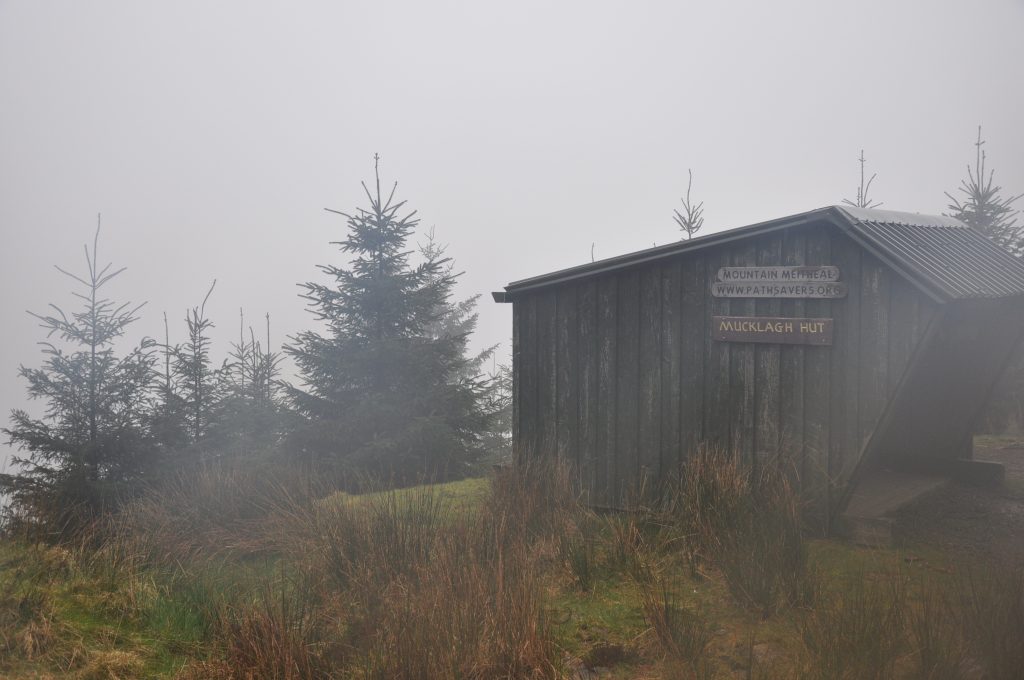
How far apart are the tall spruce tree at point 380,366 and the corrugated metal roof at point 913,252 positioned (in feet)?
12.2

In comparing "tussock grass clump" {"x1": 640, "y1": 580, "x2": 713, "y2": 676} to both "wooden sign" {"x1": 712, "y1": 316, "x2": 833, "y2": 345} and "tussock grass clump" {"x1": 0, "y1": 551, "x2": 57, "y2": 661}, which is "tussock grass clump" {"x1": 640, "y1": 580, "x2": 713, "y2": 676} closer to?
"wooden sign" {"x1": 712, "y1": 316, "x2": 833, "y2": 345}

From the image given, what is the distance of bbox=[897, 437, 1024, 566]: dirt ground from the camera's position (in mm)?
6039

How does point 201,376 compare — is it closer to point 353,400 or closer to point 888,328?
point 353,400

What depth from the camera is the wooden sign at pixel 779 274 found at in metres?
6.38

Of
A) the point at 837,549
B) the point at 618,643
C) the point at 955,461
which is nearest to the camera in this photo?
the point at 618,643

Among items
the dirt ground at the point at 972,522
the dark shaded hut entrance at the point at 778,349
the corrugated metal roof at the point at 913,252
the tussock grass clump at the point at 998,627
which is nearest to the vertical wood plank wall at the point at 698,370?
the dark shaded hut entrance at the point at 778,349

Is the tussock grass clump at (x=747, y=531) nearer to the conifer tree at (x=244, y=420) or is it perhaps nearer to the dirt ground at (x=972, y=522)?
the dirt ground at (x=972, y=522)

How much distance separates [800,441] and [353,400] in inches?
274

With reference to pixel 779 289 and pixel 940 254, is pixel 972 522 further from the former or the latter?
pixel 779 289

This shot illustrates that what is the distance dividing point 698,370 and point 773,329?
783 millimetres

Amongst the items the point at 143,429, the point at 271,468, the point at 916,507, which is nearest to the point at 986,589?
the point at 916,507

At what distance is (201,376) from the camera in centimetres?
1110

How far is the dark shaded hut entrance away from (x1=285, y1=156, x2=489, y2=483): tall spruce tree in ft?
10.7

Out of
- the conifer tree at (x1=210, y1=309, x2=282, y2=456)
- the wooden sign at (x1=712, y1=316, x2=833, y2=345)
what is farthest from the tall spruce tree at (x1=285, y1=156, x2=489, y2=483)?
the wooden sign at (x1=712, y1=316, x2=833, y2=345)
